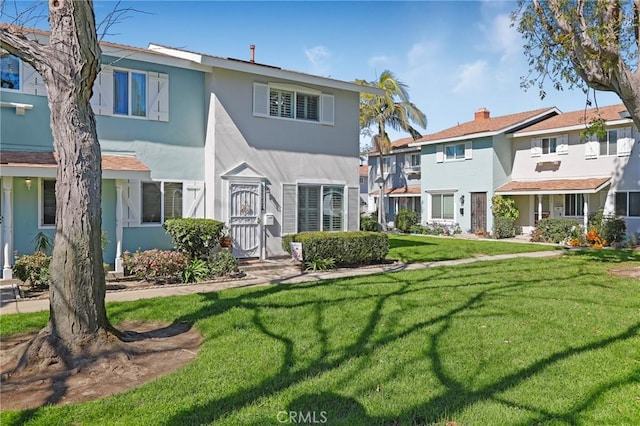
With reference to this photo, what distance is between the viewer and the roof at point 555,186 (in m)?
20.9

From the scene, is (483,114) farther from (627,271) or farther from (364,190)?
(627,271)

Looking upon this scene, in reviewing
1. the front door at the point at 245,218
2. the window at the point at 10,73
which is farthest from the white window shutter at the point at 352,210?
the window at the point at 10,73

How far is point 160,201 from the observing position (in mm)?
12812

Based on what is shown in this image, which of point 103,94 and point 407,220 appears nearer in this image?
point 103,94

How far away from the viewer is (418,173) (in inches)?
1230

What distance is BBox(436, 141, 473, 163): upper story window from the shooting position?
1043 inches

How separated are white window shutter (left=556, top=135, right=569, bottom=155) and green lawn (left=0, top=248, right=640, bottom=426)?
52.2 feet

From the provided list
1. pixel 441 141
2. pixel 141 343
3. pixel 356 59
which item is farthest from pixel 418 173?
pixel 141 343

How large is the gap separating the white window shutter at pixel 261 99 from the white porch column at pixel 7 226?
22.5 feet

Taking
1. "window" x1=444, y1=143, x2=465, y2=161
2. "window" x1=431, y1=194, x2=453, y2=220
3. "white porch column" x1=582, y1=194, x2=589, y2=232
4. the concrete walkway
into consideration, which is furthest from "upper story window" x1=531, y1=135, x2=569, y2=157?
the concrete walkway

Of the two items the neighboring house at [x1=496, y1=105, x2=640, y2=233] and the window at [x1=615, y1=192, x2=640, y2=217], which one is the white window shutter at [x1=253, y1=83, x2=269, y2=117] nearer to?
the neighboring house at [x1=496, y1=105, x2=640, y2=233]

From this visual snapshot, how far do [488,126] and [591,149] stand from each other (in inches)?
231

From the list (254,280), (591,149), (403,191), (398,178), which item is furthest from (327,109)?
(398,178)

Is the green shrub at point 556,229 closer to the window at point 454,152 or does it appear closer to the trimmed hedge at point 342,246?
the window at point 454,152
